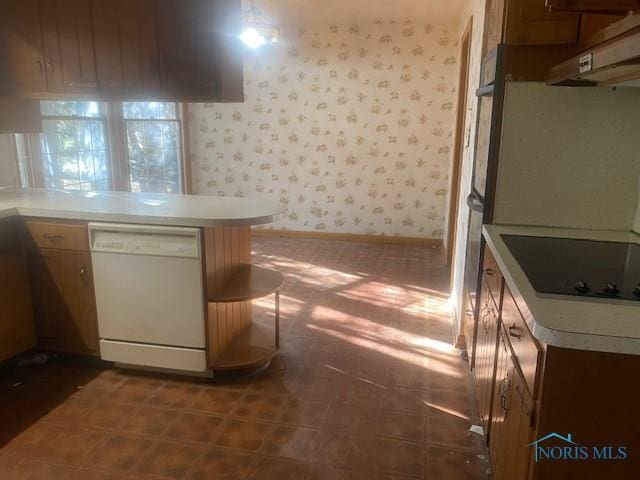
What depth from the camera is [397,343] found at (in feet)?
10.3

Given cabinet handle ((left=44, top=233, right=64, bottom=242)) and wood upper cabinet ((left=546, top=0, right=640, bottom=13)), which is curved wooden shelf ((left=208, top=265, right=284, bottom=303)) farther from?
wood upper cabinet ((left=546, top=0, right=640, bottom=13))

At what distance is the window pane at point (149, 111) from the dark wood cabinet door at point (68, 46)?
214cm

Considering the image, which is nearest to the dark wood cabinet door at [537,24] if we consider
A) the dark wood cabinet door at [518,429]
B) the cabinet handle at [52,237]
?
the dark wood cabinet door at [518,429]

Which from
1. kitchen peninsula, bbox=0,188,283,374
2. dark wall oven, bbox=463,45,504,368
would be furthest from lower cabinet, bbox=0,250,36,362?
dark wall oven, bbox=463,45,504,368

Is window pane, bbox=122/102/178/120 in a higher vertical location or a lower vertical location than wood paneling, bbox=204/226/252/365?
higher

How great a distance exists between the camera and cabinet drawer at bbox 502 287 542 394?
1250mm

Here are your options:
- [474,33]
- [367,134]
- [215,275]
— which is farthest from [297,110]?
[215,275]

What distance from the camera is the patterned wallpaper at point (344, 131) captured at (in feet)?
17.2

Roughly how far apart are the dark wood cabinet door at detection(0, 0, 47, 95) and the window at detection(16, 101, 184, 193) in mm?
975

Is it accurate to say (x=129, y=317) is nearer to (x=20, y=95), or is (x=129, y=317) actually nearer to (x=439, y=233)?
(x=20, y=95)

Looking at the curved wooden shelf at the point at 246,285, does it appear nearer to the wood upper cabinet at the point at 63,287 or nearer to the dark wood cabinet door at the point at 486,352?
the wood upper cabinet at the point at 63,287

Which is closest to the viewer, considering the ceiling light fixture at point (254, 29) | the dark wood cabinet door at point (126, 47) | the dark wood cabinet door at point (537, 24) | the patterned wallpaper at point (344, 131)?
the dark wood cabinet door at point (537, 24)

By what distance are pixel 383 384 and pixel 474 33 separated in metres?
2.29

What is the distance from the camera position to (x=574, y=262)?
188 centimetres
